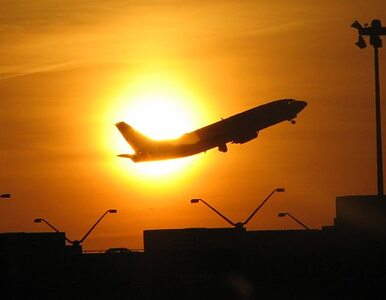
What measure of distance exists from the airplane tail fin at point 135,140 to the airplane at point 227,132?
1.45 feet

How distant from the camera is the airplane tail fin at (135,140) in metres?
184

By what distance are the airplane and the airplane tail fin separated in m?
0.44

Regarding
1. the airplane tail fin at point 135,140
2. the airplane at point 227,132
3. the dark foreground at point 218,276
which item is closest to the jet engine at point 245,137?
the airplane at point 227,132

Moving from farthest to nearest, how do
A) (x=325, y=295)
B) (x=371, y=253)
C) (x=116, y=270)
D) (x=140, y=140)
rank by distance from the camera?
(x=140, y=140) → (x=116, y=270) → (x=371, y=253) → (x=325, y=295)

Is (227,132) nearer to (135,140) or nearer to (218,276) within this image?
(135,140)

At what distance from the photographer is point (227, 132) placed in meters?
174

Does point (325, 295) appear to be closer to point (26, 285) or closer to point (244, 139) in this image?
point (26, 285)

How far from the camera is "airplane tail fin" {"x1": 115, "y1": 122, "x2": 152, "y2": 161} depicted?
184375mm

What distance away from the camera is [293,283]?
125 metres

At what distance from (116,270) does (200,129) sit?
4349 centimetres

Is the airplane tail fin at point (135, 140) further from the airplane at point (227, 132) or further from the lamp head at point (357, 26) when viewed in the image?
the lamp head at point (357, 26)

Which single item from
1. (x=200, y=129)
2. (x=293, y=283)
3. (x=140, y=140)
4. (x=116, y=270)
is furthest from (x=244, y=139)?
(x=293, y=283)

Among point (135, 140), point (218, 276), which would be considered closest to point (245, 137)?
point (135, 140)

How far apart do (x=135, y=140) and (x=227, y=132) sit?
73.3 feet
